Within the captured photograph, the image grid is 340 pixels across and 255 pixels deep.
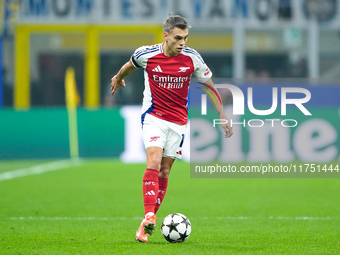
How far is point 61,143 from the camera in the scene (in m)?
18.9

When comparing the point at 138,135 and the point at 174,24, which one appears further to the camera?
the point at 138,135

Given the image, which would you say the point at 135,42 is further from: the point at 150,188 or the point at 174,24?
the point at 150,188

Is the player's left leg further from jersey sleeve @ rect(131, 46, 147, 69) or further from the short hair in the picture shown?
the short hair

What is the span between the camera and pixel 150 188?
23.8ft

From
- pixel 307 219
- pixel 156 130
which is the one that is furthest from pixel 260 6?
pixel 156 130

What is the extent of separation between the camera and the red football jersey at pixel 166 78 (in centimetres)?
750

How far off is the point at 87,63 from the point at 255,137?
7669 mm

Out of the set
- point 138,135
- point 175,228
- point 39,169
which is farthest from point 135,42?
point 175,228

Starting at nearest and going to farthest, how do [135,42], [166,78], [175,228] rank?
1. [175,228]
2. [166,78]
3. [135,42]

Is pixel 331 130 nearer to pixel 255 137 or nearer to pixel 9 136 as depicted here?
pixel 255 137

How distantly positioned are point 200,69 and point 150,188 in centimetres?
127

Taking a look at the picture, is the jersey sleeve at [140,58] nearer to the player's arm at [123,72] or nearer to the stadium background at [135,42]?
the player's arm at [123,72]

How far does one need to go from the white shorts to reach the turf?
85cm

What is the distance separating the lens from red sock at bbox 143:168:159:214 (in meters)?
7.20
